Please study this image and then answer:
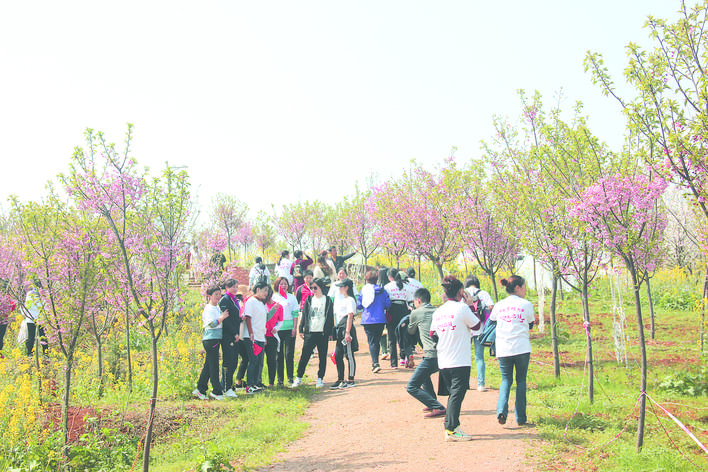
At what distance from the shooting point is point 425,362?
721 centimetres

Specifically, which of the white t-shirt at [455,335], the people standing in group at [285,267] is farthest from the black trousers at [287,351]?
the people standing in group at [285,267]

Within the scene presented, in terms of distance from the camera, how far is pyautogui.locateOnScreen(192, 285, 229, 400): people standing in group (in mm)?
8797

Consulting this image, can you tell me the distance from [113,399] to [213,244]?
8815 millimetres

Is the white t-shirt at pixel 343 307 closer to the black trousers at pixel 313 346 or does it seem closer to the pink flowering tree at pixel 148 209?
the black trousers at pixel 313 346

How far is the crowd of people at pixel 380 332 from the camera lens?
265 inches

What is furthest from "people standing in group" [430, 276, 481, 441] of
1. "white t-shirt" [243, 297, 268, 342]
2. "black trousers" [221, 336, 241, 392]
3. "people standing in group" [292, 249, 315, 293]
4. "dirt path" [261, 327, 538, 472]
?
"people standing in group" [292, 249, 315, 293]

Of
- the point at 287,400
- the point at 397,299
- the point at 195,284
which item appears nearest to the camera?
the point at 287,400

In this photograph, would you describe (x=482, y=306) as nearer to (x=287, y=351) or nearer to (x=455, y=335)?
(x=455, y=335)

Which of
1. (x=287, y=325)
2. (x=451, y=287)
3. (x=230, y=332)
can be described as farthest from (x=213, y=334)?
(x=451, y=287)

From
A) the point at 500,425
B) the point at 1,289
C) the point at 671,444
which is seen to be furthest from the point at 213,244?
the point at 671,444

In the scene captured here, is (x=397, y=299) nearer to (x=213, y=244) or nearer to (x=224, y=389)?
(x=224, y=389)

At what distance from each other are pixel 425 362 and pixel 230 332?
3.52 meters

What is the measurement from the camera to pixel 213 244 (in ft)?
58.7

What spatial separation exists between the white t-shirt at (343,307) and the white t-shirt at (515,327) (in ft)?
11.2
